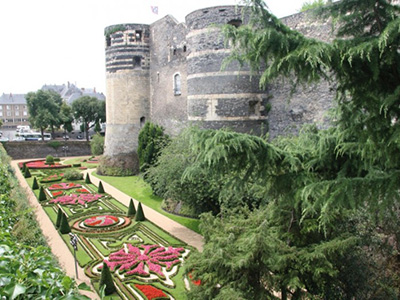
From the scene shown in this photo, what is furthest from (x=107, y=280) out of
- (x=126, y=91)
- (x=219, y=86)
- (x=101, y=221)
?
(x=126, y=91)

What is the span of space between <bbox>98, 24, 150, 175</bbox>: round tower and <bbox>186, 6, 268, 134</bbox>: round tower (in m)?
9.58

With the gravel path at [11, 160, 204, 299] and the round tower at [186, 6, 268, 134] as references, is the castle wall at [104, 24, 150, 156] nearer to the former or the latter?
the gravel path at [11, 160, 204, 299]

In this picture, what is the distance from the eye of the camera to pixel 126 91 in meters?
27.1

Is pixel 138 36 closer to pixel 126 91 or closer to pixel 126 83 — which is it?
pixel 126 83

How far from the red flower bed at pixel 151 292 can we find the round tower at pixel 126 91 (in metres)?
17.1

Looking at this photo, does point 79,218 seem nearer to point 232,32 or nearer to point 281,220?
point 281,220

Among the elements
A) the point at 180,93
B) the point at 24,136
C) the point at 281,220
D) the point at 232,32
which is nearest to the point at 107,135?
the point at 180,93

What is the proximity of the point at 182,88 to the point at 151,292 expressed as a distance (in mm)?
14582

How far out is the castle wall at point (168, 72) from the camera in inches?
891

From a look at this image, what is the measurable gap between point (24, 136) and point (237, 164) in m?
55.2

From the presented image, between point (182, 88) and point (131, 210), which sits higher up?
point (182, 88)

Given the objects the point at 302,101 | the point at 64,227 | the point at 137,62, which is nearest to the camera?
the point at 64,227

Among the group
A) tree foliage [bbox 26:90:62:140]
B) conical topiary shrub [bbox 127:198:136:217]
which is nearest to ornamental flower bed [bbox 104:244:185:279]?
conical topiary shrub [bbox 127:198:136:217]

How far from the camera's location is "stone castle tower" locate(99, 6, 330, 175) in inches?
682
